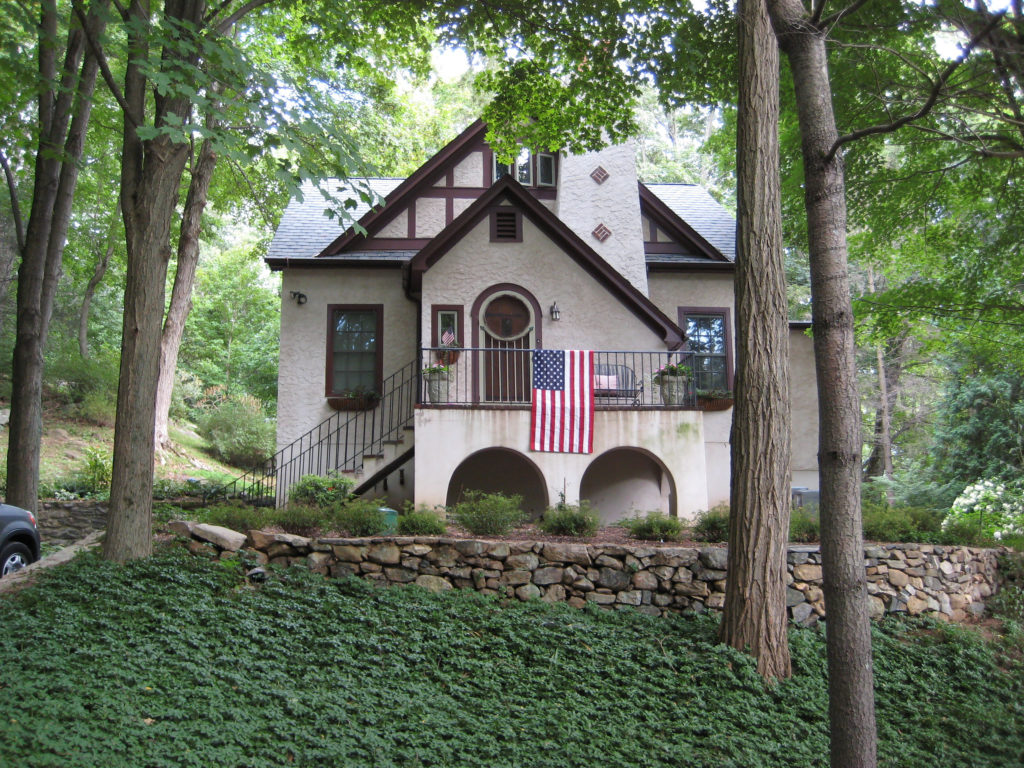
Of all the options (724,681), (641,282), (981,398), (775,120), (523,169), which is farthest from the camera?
(981,398)

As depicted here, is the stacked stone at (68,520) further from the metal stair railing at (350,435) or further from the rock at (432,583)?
the rock at (432,583)

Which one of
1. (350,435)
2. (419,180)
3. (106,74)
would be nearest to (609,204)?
(419,180)

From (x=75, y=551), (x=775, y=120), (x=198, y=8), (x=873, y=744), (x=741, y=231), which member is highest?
(x=198, y=8)

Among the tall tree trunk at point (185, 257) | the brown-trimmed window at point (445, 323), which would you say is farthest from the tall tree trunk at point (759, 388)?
the tall tree trunk at point (185, 257)

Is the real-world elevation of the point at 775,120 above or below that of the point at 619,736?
above

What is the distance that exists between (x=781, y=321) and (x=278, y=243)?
10.2 m

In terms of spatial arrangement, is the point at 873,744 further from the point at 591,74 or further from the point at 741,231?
the point at 591,74

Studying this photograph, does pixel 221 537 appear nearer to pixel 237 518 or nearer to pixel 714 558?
pixel 237 518

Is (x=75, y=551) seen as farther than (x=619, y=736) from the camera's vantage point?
Yes

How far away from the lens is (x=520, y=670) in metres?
6.62

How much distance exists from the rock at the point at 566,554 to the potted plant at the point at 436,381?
364cm

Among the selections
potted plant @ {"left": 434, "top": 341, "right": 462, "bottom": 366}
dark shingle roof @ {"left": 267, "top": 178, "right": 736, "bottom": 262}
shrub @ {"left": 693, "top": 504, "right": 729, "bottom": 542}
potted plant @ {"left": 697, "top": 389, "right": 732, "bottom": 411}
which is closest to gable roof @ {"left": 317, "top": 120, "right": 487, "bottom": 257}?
dark shingle roof @ {"left": 267, "top": 178, "right": 736, "bottom": 262}

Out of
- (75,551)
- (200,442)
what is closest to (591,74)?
(75,551)

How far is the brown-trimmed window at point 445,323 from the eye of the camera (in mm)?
12648
